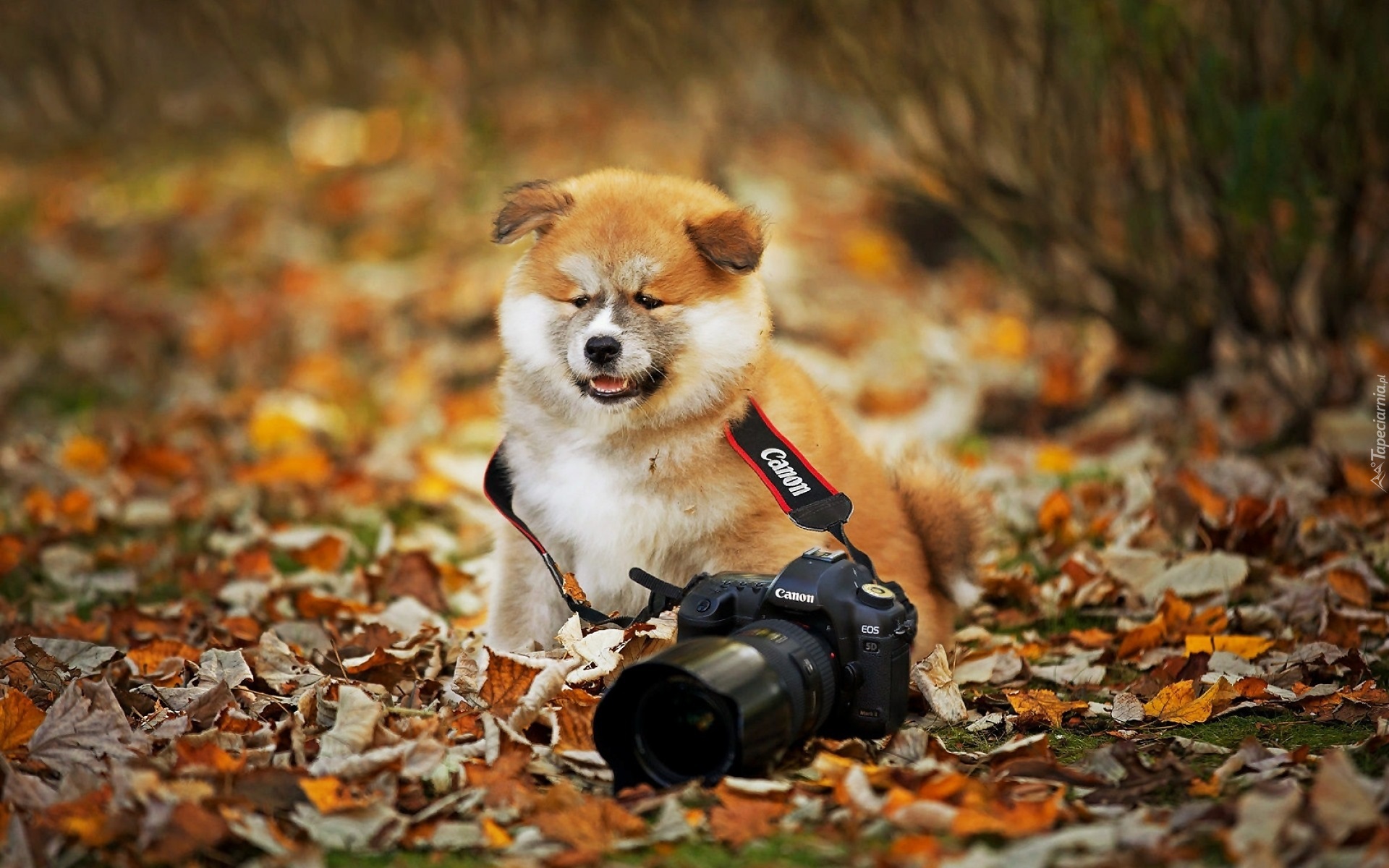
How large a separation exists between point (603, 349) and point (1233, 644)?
1784mm

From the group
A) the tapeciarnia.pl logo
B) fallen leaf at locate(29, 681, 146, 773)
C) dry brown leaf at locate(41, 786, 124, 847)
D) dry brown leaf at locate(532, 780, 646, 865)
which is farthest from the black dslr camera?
the tapeciarnia.pl logo

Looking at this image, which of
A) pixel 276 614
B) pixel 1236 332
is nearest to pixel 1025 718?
pixel 276 614

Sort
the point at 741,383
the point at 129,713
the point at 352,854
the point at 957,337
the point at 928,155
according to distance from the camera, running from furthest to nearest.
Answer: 1. the point at 957,337
2. the point at 928,155
3. the point at 741,383
4. the point at 129,713
5. the point at 352,854

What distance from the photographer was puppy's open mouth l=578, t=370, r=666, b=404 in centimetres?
315

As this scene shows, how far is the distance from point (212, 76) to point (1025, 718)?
9.50 metres

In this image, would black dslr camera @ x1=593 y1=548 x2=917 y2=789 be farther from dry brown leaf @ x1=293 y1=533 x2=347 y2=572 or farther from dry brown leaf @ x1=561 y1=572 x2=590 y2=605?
dry brown leaf @ x1=293 y1=533 x2=347 y2=572

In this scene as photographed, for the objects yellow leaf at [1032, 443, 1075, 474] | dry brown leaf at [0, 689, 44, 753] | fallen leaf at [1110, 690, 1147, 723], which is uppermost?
yellow leaf at [1032, 443, 1075, 474]

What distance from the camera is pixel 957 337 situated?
714cm

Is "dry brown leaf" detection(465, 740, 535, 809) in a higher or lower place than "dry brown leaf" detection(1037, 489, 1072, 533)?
lower

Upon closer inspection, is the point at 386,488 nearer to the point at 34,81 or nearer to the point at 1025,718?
the point at 1025,718

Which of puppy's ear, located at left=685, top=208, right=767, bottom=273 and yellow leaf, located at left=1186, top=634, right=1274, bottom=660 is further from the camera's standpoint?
yellow leaf, located at left=1186, top=634, right=1274, bottom=660

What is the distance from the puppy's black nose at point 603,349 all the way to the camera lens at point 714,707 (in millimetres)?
797

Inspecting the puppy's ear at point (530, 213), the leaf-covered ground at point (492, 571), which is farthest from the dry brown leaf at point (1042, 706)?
the puppy's ear at point (530, 213)

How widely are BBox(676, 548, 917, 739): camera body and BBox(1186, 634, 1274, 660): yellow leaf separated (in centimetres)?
103
